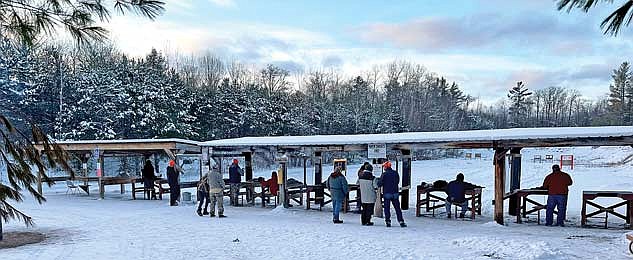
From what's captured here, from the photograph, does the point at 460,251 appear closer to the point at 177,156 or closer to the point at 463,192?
the point at 463,192

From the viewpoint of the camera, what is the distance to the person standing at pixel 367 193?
40.5ft

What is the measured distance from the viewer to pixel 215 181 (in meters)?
14.0

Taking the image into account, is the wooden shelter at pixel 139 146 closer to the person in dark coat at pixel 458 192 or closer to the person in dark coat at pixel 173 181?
the person in dark coat at pixel 173 181

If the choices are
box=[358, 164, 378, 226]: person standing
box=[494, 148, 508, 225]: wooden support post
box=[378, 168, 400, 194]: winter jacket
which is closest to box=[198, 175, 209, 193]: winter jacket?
box=[358, 164, 378, 226]: person standing

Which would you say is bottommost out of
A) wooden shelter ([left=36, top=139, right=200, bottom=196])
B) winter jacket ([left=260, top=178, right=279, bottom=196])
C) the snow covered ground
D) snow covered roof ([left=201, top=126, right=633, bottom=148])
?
the snow covered ground

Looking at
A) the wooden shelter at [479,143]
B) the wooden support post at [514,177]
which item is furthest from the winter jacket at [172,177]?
the wooden support post at [514,177]

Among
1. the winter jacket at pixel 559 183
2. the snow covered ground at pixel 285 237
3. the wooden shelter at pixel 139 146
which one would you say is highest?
the wooden shelter at pixel 139 146

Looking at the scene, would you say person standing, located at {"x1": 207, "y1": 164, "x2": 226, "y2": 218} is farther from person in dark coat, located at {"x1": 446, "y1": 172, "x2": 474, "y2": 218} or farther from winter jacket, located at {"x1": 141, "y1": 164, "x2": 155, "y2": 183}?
person in dark coat, located at {"x1": 446, "y1": 172, "x2": 474, "y2": 218}

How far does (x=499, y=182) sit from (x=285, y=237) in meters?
5.68

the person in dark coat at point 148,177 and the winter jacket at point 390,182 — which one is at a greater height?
the winter jacket at point 390,182

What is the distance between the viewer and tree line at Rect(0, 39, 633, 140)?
30.9m

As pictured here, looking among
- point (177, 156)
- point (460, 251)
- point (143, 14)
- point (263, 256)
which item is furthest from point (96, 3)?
point (177, 156)

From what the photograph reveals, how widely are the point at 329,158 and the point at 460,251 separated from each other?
38118mm

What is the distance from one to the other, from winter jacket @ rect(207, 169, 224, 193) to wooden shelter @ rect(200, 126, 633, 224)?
2378mm
